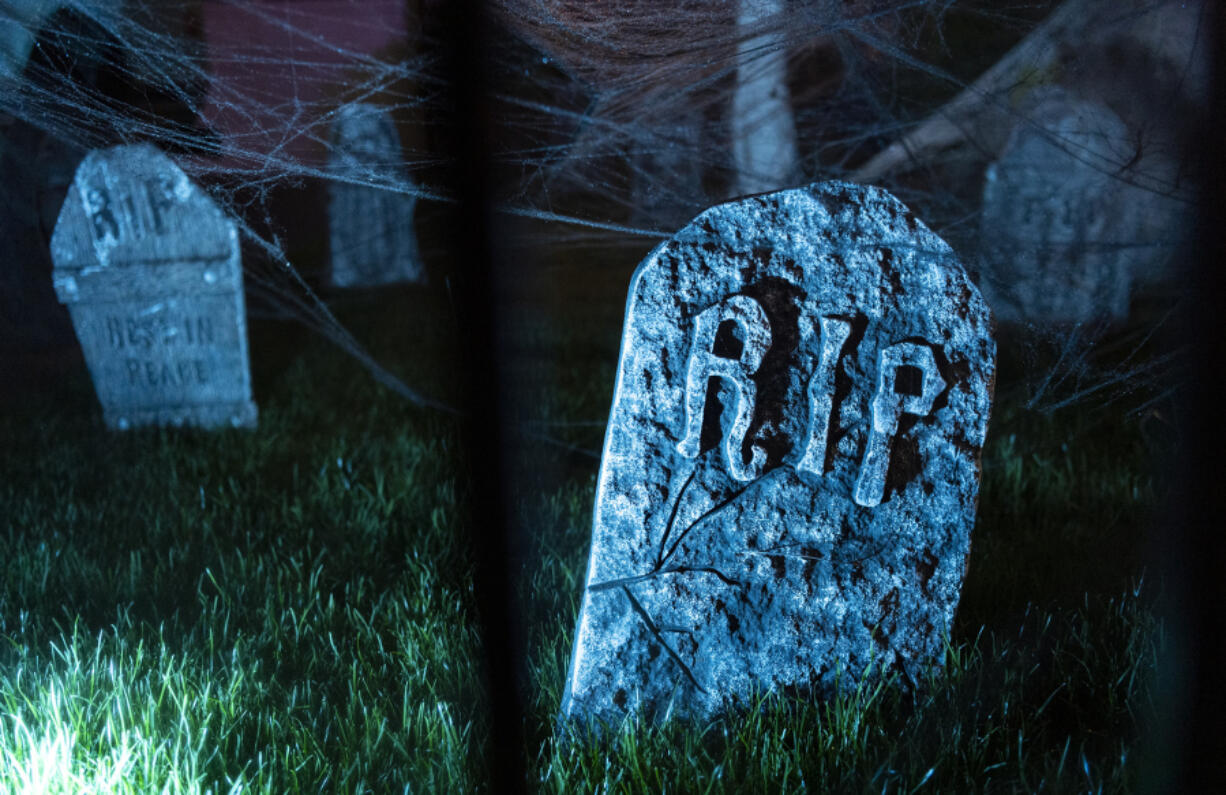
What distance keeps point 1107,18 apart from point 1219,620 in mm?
1910

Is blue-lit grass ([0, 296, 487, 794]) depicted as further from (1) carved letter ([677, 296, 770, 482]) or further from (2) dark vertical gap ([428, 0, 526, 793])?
(1) carved letter ([677, 296, 770, 482])

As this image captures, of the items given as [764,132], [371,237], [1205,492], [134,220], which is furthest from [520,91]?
[371,237]

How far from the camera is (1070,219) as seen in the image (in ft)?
14.7

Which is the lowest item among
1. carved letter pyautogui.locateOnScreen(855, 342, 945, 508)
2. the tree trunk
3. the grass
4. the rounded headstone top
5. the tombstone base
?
the grass

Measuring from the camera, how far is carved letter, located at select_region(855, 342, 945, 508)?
1938 mm

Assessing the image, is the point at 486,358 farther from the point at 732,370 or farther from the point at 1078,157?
the point at 1078,157

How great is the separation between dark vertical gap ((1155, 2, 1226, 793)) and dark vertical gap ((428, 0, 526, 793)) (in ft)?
4.96

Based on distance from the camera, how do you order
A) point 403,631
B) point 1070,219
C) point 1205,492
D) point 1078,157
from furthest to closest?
point 1070,219 < point 1078,157 < point 1205,492 < point 403,631

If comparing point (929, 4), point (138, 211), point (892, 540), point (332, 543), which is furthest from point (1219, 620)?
point (138, 211)

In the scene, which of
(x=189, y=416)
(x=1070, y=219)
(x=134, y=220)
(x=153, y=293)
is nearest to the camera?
(x=134, y=220)

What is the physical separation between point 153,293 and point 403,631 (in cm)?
257

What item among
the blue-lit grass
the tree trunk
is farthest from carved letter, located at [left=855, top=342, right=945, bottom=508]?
the tree trunk

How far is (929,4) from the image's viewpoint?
8.87 ft

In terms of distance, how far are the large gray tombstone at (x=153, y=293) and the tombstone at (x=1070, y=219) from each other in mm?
3227
